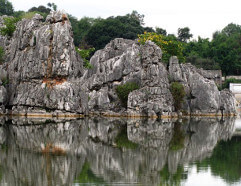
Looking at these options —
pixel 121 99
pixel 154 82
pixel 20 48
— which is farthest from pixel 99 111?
pixel 20 48

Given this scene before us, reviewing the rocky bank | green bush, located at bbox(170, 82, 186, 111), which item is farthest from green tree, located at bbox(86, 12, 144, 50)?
green bush, located at bbox(170, 82, 186, 111)

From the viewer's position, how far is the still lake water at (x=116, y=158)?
1546cm

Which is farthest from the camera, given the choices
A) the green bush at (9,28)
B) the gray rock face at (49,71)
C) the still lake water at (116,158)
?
the green bush at (9,28)

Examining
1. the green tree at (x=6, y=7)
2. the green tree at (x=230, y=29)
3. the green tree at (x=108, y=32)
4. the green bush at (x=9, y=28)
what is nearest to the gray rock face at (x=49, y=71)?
the green bush at (x=9, y=28)

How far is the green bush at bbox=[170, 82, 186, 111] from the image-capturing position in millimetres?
54969

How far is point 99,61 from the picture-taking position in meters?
63.1

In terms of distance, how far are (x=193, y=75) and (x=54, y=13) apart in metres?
19.7

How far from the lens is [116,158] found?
20.0 meters

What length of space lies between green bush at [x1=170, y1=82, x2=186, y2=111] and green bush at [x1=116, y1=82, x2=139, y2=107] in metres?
4.35

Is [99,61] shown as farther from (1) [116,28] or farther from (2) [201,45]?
(2) [201,45]

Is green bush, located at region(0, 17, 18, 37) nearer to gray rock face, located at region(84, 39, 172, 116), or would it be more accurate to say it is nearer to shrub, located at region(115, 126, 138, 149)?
gray rock face, located at region(84, 39, 172, 116)

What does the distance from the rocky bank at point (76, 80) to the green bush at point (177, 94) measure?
129 centimetres

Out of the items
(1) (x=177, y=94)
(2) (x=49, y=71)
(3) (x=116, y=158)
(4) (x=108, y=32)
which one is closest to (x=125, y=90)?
(1) (x=177, y=94)

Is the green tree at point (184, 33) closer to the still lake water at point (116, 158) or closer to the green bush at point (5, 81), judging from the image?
the green bush at point (5, 81)
